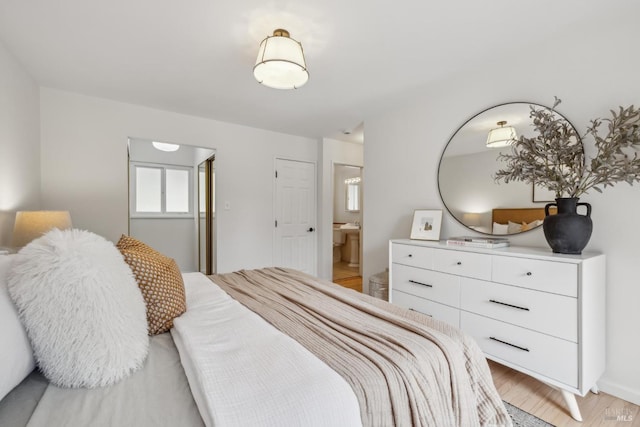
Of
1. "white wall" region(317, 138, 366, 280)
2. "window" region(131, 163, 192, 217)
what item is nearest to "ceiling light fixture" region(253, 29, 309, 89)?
"white wall" region(317, 138, 366, 280)

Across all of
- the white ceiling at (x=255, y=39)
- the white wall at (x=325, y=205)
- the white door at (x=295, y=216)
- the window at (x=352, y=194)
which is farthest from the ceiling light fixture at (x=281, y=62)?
the window at (x=352, y=194)

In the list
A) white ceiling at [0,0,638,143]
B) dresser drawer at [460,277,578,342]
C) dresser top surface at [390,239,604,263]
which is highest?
white ceiling at [0,0,638,143]

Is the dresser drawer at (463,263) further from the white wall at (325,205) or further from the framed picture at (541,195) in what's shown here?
the white wall at (325,205)

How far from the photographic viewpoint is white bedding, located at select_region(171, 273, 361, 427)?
0.68 metres

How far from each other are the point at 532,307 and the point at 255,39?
252cm

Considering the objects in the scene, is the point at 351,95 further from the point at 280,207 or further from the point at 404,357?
the point at 404,357

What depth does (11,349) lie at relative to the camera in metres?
0.71

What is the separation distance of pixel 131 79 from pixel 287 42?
1783 millimetres

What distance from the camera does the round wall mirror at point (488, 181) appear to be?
2186mm

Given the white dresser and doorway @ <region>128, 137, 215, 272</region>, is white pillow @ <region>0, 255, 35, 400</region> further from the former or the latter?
doorway @ <region>128, 137, 215, 272</region>

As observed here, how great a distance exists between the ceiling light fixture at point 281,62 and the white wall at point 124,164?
2.10 metres

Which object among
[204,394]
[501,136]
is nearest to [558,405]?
[501,136]

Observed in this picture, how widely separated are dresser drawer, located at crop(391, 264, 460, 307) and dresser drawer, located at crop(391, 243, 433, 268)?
0.05 meters

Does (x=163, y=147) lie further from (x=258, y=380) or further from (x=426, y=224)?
(x=258, y=380)
